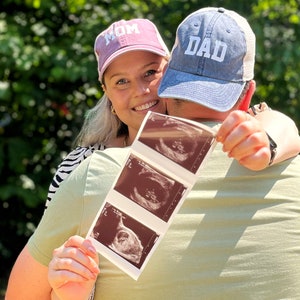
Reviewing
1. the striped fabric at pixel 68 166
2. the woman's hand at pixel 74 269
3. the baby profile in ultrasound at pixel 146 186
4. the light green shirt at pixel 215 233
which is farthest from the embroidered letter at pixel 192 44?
the striped fabric at pixel 68 166

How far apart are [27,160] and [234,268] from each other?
15.0ft

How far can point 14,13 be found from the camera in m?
6.10

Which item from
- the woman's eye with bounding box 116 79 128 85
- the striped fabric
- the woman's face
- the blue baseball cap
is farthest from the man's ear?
the striped fabric

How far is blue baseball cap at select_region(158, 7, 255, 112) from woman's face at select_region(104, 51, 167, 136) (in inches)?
41.4

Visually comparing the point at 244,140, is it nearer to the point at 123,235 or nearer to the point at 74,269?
the point at 123,235

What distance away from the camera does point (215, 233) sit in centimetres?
177

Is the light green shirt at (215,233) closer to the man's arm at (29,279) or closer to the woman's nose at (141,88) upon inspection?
the man's arm at (29,279)

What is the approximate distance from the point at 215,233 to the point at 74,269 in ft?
1.05

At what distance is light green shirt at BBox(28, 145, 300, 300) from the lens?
5.75ft

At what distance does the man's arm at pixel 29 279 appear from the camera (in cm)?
194

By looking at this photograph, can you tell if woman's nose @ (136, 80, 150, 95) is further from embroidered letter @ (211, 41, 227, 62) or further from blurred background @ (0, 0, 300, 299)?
blurred background @ (0, 0, 300, 299)

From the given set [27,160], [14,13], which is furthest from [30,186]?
[14,13]

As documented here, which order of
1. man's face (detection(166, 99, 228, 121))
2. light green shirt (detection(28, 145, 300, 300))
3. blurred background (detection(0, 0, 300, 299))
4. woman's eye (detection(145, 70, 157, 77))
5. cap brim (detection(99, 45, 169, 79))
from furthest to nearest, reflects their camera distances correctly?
blurred background (detection(0, 0, 300, 299))
woman's eye (detection(145, 70, 157, 77))
cap brim (detection(99, 45, 169, 79))
man's face (detection(166, 99, 228, 121))
light green shirt (detection(28, 145, 300, 300))

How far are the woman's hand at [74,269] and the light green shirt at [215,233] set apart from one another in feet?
0.28
